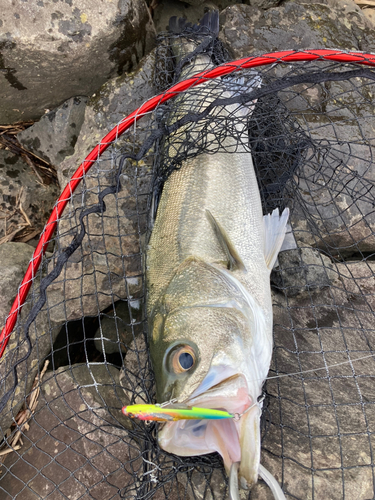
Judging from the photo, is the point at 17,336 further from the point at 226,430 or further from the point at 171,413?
the point at 226,430

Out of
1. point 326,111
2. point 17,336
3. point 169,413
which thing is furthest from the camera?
point 326,111

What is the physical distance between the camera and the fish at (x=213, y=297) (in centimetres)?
189

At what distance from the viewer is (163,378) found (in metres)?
2.09

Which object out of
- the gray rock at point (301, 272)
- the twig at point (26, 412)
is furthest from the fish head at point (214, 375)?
the twig at point (26, 412)

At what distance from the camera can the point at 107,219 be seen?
3387 mm

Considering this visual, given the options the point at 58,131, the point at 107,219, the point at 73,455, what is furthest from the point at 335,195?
the point at 73,455

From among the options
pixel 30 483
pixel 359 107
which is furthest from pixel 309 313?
pixel 30 483

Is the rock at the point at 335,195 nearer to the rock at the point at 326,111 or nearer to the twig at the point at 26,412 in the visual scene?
the rock at the point at 326,111

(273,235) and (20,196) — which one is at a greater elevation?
(20,196)

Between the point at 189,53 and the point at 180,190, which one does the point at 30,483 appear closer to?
the point at 180,190

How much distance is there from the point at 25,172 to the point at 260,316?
3.60 metres

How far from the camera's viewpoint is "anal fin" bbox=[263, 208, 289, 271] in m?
2.72

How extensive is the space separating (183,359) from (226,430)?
1.45 ft

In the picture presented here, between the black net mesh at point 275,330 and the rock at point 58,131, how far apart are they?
0.83 metres
